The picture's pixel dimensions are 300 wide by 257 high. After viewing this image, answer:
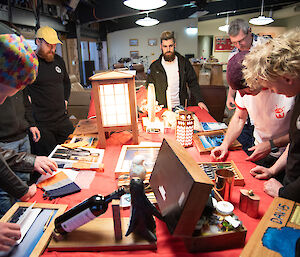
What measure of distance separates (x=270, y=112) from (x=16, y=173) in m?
2.30

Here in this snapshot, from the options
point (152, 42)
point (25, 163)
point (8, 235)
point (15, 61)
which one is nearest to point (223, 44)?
point (152, 42)

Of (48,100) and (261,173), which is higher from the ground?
(48,100)

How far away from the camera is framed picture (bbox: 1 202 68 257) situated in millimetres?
910

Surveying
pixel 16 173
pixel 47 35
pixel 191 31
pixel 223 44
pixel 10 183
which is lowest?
pixel 16 173

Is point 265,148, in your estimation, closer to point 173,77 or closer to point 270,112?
point 270,112

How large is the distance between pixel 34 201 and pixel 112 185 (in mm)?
414

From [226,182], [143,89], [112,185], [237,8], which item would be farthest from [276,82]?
[237,8]

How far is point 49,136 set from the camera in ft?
9.68

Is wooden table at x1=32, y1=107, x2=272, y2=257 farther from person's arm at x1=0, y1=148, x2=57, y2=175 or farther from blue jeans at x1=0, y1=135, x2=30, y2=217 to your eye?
blue jeans at x1=0, y1=135, x2=30, y2=217

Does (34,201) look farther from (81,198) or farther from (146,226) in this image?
(146,226)

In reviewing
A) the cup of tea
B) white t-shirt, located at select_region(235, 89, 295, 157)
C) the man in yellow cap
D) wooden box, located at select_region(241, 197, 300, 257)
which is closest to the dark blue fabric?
wooden box, located at select_region(241, 197, 300, 257)

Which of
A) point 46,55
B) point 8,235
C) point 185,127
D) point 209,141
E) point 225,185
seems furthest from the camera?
point 46,55

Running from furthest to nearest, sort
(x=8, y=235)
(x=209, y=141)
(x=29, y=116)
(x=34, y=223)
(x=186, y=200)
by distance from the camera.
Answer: (x=29, y=116)
(x=209, y=141)
(x=34, y=223)
(x=8, y=235)
(x=186, y=200)

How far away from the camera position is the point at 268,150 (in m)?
1.66
